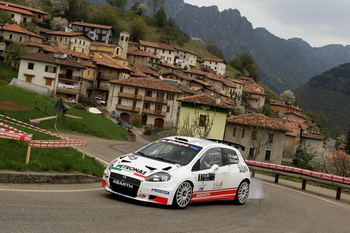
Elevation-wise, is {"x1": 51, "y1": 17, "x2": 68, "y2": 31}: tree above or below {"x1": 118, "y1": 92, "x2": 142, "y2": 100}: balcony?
above

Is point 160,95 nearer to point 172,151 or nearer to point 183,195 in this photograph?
point 172,151

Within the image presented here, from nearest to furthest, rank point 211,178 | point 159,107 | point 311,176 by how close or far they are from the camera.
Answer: point 211,178
point 311,176
point 159,107

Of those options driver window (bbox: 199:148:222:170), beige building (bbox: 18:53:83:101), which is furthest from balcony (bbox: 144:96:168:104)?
driver window (bbox: 199:148:222:170)

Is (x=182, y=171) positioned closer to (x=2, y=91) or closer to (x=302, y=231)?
(x=302, y=231)

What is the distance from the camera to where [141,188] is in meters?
10.1

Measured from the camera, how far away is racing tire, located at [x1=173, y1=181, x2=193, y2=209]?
34.3 ft

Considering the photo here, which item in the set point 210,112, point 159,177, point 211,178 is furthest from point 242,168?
point 210,112

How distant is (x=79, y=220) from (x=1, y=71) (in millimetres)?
73790

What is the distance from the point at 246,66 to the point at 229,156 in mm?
183217

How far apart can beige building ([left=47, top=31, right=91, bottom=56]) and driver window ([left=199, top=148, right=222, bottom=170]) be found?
106 meters

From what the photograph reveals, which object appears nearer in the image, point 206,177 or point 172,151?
point 206,177

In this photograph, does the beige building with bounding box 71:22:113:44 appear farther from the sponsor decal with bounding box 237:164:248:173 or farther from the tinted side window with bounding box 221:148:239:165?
the tinted side window with bounding box 221:148:239:165

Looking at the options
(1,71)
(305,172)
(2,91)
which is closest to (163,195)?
(305,172)

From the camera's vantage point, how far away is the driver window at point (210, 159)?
37.7ft
